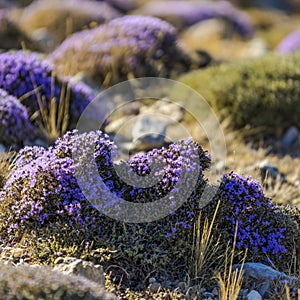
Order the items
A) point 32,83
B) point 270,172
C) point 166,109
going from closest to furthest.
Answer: point 270,172
point 32,83
point 166,109

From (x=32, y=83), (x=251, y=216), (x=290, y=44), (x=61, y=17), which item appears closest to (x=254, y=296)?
(x=251, y=216)

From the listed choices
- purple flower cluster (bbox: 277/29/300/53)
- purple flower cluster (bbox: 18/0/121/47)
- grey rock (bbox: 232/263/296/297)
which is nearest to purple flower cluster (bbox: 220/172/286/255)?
grey rock (bbox: 232/263/296/297)

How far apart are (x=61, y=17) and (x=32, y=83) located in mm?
6011

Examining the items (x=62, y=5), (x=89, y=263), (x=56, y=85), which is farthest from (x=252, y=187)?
(x=62, y=5)

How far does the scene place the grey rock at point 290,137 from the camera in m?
7.50

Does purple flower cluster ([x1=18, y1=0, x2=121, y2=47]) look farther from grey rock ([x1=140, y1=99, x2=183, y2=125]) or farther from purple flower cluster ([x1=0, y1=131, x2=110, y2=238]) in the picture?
purple flower cluster ([x1=0, y1=131, x2=110, y2=238])

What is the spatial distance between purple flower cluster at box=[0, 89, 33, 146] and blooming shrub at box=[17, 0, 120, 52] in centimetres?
549

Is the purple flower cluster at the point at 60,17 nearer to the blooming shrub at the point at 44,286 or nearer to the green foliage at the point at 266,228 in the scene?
the green foliage at the point at 266,228

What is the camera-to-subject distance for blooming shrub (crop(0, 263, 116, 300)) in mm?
2625

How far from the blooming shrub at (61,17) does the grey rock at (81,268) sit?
325 inches

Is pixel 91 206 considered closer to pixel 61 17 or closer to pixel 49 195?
pixel 49 195

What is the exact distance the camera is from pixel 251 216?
13.2ft

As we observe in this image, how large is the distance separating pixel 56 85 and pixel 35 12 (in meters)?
6.77

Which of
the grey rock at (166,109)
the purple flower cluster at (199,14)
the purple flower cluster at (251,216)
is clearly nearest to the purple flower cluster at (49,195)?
the purple flower cluster at (251,216)
